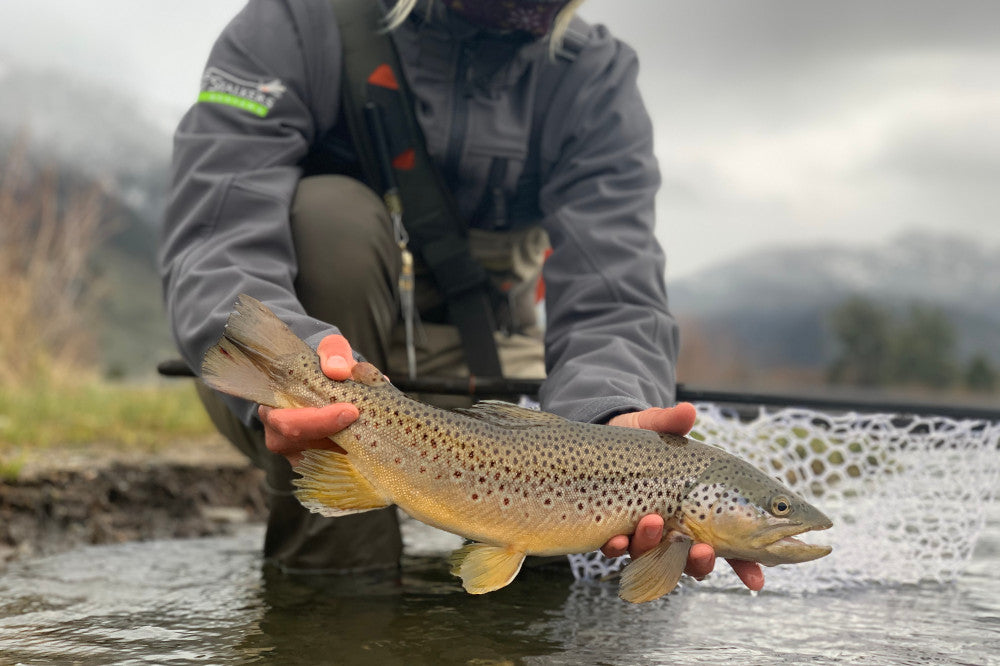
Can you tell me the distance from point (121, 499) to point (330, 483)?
2.41m

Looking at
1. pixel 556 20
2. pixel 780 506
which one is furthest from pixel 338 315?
pixel 780 506

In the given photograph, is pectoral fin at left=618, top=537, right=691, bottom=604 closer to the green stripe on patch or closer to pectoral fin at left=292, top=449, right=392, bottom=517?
pectoral fin at left=292, top=449, right=392, bottom=517

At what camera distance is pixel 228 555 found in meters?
3.41

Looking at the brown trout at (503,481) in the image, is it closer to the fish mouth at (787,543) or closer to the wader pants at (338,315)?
the fish mouth at (787,543)

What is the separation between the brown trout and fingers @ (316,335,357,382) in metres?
0.02

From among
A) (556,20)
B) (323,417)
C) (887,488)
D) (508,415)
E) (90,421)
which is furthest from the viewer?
(90,421)

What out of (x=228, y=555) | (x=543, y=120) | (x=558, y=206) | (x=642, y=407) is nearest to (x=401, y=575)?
(x=228, y=555)

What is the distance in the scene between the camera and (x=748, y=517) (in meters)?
1.99

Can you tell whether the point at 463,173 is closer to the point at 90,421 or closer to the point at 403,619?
the point at 403,619

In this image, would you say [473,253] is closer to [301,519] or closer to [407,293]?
[407,293]

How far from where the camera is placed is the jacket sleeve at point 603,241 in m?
2.71

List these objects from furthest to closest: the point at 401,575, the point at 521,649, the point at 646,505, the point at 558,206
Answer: the point at 558,206 → the point at 401,575 → the point at 521,649 → the point at 646,505

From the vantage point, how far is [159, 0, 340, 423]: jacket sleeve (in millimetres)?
2520

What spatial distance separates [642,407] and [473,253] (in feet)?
4.17
